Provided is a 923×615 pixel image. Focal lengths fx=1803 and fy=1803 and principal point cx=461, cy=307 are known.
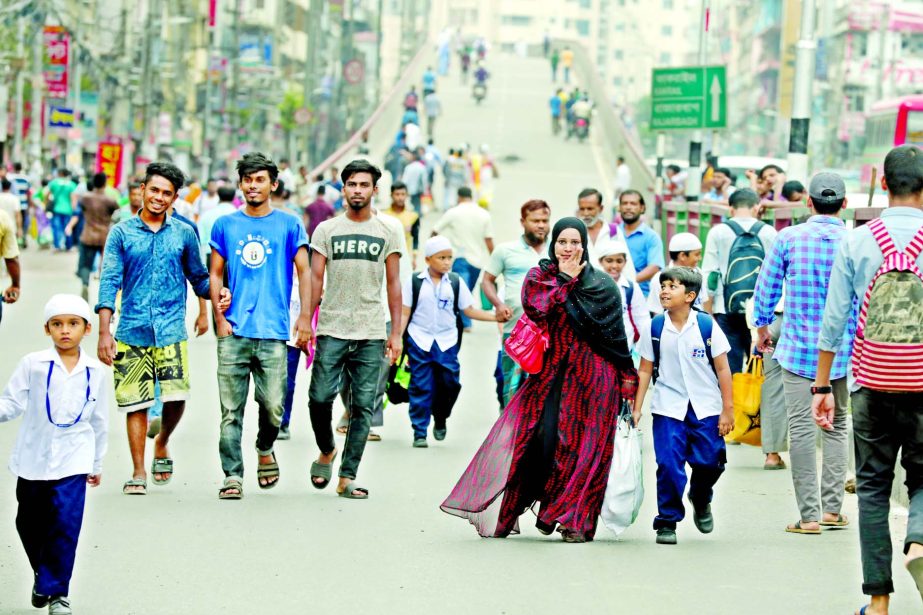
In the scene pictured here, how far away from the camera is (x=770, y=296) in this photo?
9.03m

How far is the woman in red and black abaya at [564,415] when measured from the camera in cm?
801

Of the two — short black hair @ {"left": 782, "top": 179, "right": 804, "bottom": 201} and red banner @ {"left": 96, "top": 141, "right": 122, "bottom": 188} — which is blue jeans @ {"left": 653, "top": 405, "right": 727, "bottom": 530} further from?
red banner @ {"left": 96, "top": 141, "right": 122, "bottom": 188}

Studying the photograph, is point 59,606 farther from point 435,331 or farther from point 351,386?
point 435,331

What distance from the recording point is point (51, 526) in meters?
6.17

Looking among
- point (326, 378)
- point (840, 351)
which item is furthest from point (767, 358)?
point (326, 378)

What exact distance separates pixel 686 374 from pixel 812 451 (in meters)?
0.76

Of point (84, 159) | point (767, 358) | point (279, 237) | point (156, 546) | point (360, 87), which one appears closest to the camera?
point (156, 546)

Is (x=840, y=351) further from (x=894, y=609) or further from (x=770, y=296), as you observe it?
(x=894, y=609)

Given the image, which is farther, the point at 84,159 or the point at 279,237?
the point at 84,159

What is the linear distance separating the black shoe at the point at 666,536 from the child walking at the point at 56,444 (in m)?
2.79

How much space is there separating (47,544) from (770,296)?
422 centimetres

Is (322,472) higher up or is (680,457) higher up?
(680,457)

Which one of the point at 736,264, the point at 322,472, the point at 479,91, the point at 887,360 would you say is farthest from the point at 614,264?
the point at 479,91

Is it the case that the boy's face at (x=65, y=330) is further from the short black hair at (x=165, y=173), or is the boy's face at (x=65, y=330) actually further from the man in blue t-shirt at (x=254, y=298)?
the short black hair at (x=165, y=173)
